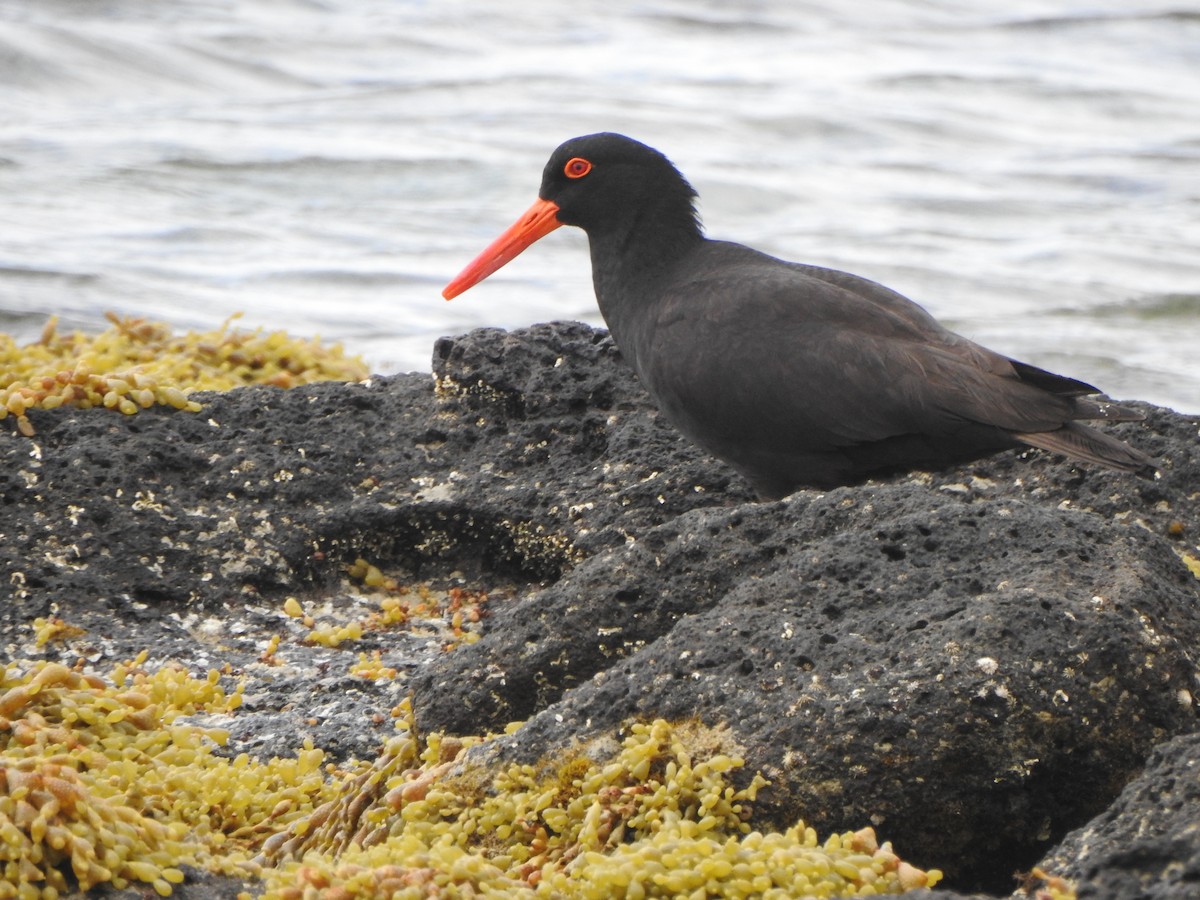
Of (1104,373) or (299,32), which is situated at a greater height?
(299,32)

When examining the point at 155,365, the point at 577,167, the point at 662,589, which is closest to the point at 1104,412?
the point at 662,589

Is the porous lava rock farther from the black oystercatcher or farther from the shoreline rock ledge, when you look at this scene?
the black oystercatcher

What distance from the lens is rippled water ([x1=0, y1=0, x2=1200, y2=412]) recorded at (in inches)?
472

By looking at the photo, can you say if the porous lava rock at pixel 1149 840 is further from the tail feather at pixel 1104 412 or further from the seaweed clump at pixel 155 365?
the seaweed clump at pixel 155 365

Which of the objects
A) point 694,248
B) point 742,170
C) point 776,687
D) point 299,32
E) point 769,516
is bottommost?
point 776,687

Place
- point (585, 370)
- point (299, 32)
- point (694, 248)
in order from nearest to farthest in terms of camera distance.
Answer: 1. point (585, 370)
2. point (694, 248)
3. point (299, 32)

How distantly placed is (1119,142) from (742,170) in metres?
5.06

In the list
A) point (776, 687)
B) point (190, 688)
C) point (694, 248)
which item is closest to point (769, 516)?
point (776, 687)

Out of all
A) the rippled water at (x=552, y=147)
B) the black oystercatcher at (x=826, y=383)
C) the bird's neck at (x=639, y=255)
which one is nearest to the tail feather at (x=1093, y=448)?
the black oystercatcher at (x=826, y=383)

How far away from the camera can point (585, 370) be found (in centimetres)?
542

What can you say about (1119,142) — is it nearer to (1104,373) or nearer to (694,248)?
(1104,373)

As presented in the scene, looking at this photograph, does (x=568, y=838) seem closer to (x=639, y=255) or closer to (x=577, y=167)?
(x=639, y=255)

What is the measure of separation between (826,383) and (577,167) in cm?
173

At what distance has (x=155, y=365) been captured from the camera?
575 cm
